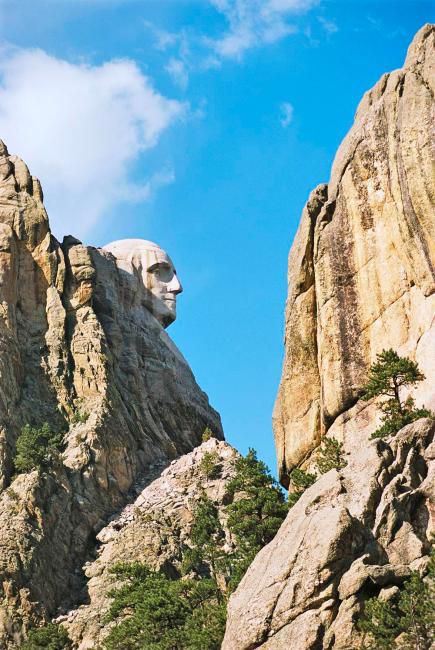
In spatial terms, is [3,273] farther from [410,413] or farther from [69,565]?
[410,413]

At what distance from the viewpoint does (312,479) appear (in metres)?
84.6

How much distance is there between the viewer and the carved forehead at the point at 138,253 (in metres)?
144

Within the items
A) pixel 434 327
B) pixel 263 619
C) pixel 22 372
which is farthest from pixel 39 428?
pixel 263 619

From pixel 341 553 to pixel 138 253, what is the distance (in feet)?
260

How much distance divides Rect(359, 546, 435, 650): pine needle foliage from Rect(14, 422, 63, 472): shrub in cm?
4711

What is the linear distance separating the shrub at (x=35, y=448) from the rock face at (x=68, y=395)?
35.3 inches

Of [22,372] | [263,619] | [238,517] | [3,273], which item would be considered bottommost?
[263,619]

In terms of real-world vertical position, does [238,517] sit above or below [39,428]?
below

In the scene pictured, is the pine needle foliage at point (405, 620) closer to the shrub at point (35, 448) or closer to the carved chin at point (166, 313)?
the shrub at point (35, 448)

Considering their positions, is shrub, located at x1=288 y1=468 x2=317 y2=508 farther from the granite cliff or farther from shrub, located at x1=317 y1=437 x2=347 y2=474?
the granite cliff

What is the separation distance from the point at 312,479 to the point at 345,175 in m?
19.2

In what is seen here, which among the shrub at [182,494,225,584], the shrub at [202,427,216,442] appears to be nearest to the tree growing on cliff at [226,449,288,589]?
the shrub at [182,494,225,584]

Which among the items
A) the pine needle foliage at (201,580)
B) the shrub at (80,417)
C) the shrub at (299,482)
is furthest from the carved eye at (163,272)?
the shrub at (299,482)

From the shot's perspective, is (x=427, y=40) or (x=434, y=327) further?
(x=427, y=40)
